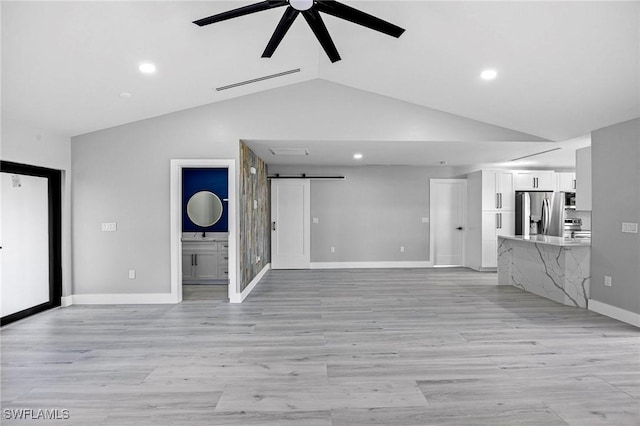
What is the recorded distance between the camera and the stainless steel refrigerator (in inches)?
262

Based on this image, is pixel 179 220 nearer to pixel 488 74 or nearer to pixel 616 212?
pixel 488 74

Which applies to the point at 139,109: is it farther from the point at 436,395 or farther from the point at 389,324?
the point at 436,395

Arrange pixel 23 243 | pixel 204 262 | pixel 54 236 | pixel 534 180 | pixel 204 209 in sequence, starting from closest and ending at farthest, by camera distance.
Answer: pixel 23 243, pixel 54 236, pixel 204 262, pixel 204 209, pixel 534 180

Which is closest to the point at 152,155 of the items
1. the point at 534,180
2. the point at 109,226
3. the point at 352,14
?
the point at 109,226

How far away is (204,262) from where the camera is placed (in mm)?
5906

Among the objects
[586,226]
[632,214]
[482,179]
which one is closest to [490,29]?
[632,214]

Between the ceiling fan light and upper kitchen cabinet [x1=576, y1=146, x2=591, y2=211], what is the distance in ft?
14.4

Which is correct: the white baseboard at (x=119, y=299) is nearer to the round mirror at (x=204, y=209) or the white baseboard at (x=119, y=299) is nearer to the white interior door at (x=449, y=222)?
the round mirror at (x=204, y=209)

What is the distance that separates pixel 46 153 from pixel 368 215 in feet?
18.5

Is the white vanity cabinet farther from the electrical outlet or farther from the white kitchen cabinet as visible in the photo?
the white kitchen cabinet

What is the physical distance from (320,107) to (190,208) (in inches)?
121

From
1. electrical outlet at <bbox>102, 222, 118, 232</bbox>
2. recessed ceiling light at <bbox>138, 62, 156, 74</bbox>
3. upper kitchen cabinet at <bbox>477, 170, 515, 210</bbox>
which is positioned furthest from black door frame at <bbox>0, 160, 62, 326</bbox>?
upper kitchen cabinet at <bbox>477, 170, 515, 210</bbox>

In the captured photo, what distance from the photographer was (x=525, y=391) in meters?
2.33

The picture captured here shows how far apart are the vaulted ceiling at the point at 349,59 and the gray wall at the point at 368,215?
2.94m
